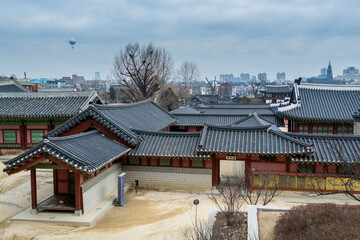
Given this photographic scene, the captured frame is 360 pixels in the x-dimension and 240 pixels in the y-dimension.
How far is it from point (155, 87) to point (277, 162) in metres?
36.6

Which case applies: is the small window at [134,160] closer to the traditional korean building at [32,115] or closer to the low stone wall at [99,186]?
the low stone wall at [99,186]

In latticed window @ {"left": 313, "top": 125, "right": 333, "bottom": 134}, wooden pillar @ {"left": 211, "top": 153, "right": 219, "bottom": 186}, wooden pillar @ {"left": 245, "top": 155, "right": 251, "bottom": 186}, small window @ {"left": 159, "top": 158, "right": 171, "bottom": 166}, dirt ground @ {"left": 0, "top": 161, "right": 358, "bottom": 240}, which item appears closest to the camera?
dirt ground @ {"left": 0, "top": 161, "right": 358, "bottom": 240}

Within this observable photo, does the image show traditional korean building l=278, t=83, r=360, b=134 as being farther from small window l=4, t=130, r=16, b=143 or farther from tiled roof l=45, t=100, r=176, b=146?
small window l=4, t=130, r=16, b=143

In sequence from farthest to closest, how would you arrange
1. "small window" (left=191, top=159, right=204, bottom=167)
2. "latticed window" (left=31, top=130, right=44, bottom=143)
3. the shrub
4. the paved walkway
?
"latticed window" (left=31, top=130, right=44, bottom=143)
"small window" (left=191, top=159, right=204, bottom=167)
the paved walkway
the shrub

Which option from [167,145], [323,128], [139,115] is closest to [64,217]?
[167,145]

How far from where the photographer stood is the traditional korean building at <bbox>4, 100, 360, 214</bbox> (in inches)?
572

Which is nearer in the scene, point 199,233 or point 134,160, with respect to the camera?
point 199,233

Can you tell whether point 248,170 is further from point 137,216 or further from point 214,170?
point 137,216

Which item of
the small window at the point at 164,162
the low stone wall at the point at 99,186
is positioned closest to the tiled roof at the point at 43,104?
the low stone wall at the point at 99,186

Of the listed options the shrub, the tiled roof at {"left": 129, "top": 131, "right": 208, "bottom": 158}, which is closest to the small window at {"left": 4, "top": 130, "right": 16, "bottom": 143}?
the tiled roof at {"left": 129, "top": 131, "right": 208, "bottom": 158}

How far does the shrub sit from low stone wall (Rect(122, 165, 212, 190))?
26.0ft

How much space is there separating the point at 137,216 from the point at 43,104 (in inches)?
708

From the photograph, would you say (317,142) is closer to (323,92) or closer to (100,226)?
(100,226)

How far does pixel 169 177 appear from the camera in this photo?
17875 millimetres
